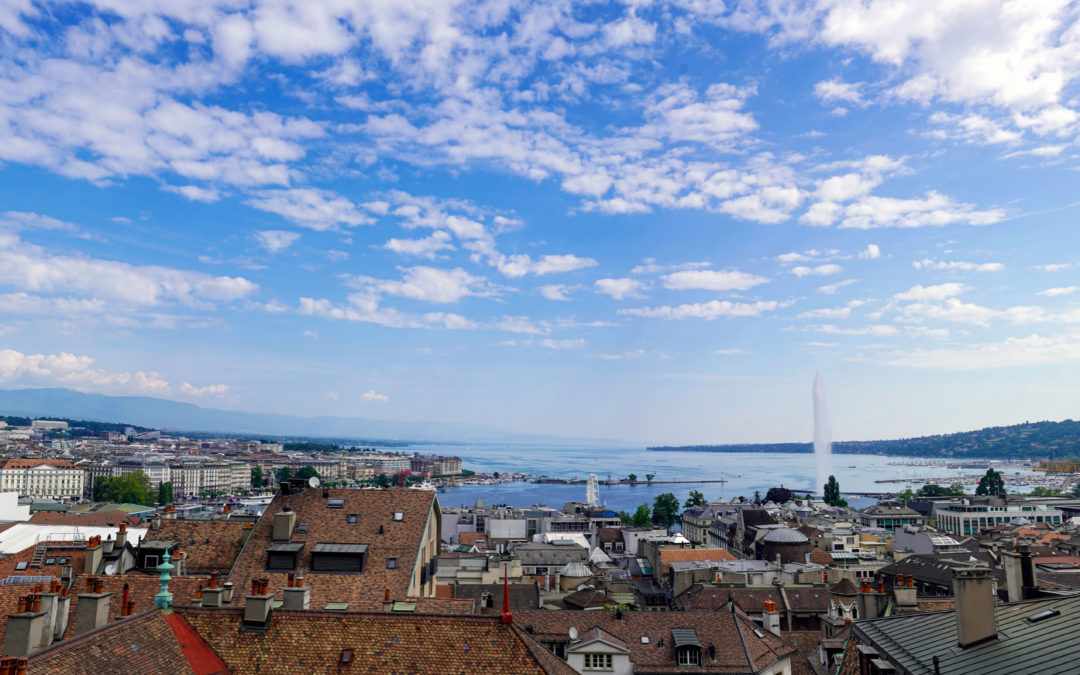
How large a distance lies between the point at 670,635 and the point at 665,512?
14803cm

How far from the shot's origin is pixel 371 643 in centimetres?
2247

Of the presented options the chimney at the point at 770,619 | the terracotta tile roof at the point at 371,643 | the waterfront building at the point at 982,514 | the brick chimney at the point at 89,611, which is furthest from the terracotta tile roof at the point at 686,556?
the waterfront building at the point at 982,514

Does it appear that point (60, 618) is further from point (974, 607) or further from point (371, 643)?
point (974, 607)

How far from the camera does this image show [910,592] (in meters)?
40.2

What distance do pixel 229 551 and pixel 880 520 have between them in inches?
5631

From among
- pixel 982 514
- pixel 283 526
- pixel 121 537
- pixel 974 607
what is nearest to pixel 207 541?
pixel 121 537

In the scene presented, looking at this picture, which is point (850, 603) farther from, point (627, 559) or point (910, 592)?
point (627, 559)

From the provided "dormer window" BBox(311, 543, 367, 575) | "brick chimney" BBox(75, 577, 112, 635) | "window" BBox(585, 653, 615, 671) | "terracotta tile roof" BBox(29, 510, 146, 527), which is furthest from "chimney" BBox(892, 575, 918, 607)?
"terracotta tile roof" BBox(29, 510, 146, 527)

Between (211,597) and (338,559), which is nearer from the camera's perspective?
(211,597)

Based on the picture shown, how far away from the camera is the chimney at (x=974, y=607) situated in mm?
17969

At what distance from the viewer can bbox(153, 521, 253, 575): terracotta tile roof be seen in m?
36.4

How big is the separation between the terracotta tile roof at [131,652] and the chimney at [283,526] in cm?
1350

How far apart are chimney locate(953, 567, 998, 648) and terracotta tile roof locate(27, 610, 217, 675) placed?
1878cm

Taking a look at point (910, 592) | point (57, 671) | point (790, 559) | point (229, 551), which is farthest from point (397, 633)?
point (790, 559)
